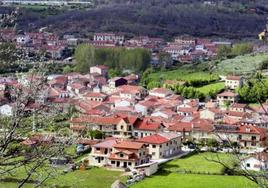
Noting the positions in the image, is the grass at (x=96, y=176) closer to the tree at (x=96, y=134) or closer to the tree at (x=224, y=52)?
the tree at (x=96, y=134)

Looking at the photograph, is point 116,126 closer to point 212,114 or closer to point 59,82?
point 212,114

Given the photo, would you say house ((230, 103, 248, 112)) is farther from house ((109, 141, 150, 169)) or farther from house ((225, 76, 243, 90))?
house ((109, 141, 150, 169))

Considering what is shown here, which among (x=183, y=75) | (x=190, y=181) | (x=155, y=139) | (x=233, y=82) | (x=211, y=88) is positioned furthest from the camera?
(x=183, y=75)

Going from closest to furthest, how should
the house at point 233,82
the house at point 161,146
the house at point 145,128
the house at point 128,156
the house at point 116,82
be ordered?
the house at point 128,156 → the house at point 161,146 → the house at point 145,128 → the house at point 233,82 → the house at point 116,82

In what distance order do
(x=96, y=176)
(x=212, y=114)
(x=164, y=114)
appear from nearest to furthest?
(x=96, y=176) → (x=212, y=114) → (x=164, y=114)

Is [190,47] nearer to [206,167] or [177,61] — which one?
[177,61]

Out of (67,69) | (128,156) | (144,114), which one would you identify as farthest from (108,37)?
(128,156)

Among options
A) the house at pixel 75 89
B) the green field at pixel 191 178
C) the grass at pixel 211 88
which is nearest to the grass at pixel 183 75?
→ the grass at pixel 211 88
